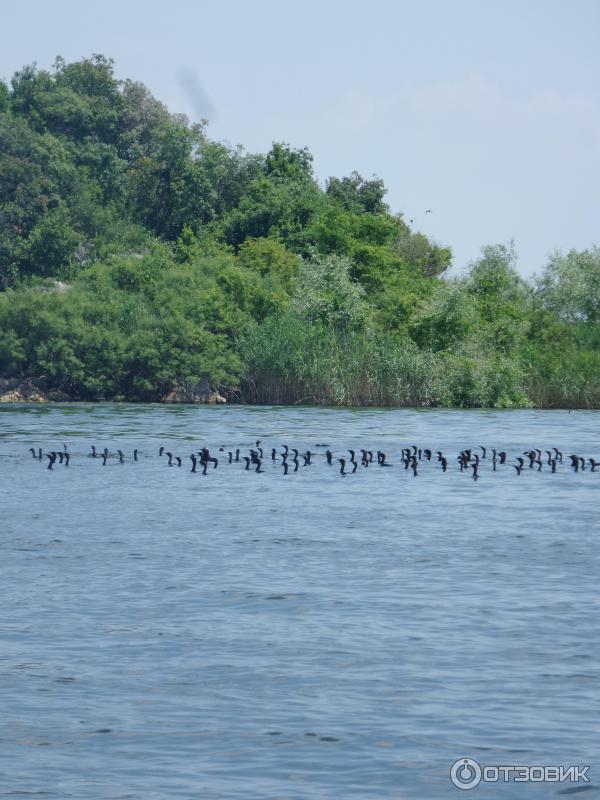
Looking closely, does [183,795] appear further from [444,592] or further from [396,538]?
[396,538]

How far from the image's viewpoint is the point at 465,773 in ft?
42.3

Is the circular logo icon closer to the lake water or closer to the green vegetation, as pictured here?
the lake water

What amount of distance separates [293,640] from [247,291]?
7267 centimetres

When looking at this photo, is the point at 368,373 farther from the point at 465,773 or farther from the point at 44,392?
the point at 465,773

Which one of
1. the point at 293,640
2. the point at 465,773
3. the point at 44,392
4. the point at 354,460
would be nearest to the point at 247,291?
the point at 44,392

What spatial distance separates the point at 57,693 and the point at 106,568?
8.58 metres

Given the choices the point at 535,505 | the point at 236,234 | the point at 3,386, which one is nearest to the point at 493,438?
the point at 535,505

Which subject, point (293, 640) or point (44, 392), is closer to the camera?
point (293, 640)

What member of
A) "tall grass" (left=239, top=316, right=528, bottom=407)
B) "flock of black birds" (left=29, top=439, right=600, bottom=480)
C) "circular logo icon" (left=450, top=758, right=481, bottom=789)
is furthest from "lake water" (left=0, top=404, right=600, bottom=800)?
"tall grass" (left=239, top=316, right=528, bottom=407)

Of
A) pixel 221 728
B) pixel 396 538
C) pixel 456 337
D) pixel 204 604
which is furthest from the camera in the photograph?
pixel 456 337

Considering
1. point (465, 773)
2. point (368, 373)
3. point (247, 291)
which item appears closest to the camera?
point (465, 773)

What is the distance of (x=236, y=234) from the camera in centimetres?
10781

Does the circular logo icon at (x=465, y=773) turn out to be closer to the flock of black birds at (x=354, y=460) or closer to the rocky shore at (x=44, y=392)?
the flock of black birds at (x=354, y=460)

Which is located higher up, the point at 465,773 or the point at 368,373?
the point at 368,373
